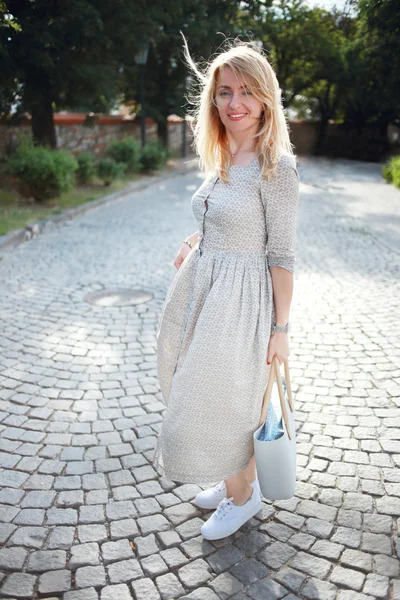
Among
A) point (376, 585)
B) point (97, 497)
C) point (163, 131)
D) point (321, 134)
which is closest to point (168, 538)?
point (97, 497)

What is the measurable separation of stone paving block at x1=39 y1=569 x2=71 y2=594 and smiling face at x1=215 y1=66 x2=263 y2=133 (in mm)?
1996

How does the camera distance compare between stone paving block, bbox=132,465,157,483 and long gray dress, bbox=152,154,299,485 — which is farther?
stone paving block, bbox=132,465,157,483

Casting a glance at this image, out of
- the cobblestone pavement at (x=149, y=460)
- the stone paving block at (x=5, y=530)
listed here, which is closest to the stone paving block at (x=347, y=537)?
the cobblestone pavement at (x=149, y=460)

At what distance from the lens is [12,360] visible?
429 centimetres

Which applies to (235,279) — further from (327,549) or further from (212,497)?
(327,549)

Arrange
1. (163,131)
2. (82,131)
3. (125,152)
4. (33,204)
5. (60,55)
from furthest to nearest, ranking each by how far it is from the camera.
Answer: (163,131) < (82,131) < (125,152) < (60,55) < (33,204)

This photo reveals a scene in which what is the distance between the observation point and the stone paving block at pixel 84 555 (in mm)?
2250

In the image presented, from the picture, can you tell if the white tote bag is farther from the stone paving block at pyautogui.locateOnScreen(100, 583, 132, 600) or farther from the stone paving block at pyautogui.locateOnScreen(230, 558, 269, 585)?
the stone paving block at pyautogui.locateOnScreen(100, 583, 132, 600)

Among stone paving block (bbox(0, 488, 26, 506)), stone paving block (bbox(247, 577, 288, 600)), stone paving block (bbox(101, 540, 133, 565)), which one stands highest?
stone paving block (bbox(247, 577, 288, 600))

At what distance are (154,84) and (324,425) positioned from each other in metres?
20.8

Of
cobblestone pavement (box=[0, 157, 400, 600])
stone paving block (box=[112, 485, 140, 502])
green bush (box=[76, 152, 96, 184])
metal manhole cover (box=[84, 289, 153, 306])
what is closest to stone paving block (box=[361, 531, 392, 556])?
cobblestone pavement (box=[0, 157, 400, 600])

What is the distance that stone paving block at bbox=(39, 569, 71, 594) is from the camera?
6.95 ft

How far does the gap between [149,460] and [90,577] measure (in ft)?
2.91

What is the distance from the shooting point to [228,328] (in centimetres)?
210
